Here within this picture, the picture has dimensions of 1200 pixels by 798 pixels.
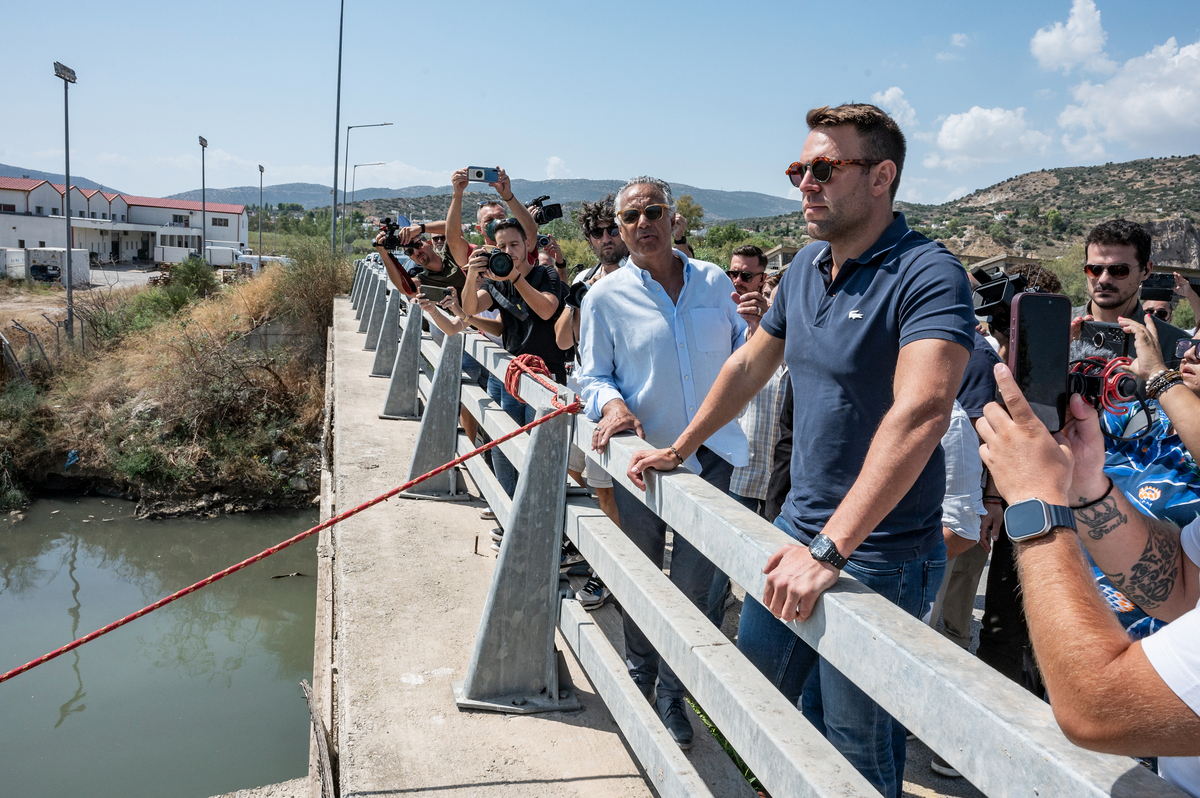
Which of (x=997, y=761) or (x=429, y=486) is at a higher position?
(x=997, y=761)

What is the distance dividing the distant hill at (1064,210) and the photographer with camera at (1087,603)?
130ft

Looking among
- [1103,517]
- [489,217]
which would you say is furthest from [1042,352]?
[489,217]

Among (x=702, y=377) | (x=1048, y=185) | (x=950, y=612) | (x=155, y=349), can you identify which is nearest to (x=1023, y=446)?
(x=702, y=377)

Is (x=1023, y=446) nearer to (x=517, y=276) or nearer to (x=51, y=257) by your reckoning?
(x=517, y=276)

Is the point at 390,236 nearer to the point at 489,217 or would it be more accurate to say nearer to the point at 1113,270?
the point at 489,217

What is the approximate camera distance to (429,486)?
5289 mm

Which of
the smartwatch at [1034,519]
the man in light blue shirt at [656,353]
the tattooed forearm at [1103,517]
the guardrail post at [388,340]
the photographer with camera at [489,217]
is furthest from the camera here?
the guardrail post at [388,340]

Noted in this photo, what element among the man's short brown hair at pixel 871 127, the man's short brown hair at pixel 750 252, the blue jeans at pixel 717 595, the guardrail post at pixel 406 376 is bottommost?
the blue jeans at pixel 717 595

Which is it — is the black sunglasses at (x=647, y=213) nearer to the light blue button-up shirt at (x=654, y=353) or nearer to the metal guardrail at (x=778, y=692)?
the light blue button-up shirt at (x=654, y=353)

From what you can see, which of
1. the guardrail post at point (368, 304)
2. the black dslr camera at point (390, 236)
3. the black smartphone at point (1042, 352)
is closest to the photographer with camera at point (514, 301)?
the black dslr camera at point (390, 236)

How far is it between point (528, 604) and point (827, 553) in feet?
5.20

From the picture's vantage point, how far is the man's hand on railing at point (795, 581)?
153 cm

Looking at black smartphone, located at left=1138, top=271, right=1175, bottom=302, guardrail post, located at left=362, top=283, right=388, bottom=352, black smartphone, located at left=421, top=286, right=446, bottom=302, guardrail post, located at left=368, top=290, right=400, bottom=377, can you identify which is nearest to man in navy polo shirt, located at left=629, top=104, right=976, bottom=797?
black smartphone, located at left=1138, top=271, right=1175, bottom=302

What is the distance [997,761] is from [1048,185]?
291ft
